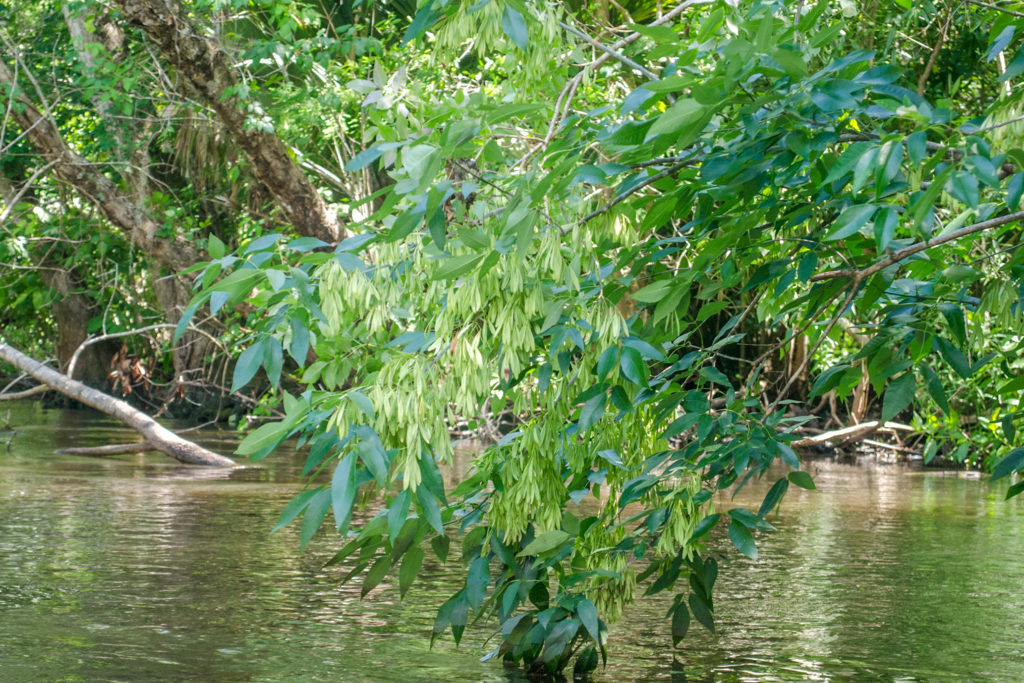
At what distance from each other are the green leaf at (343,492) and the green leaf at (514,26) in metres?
1.10

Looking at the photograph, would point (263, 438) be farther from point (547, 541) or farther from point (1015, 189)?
point (1015, 189)

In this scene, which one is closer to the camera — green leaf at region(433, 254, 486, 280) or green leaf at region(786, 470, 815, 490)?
green leaf at region(433, 254, 486, 280)

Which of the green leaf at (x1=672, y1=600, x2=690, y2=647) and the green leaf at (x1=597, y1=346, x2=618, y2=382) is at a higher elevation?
the green leaf at (x1=597, y1=346, x2=618, y2=382)

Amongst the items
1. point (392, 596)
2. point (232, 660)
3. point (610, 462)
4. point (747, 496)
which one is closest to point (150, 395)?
point (747, 496)

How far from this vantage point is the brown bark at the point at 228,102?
33.2 feet

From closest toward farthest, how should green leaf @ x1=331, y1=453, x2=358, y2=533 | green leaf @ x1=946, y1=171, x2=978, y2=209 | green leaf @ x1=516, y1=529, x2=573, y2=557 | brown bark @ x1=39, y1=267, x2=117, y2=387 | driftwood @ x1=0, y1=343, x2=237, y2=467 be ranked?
green leaf @ x1=946, y1=171, x2=978, y2=209 → green leaf @ x1=331, y1=453, x2=358, y2=533 → green leaf @ x1=516, y1=529, x2=573, y2=557 → driftwood @ x1=0, y1=343, x2=237, y2=467 → brown bark @ x1=39, y1=267, x2=117, y2=387

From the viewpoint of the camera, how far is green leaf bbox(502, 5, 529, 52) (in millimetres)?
2818

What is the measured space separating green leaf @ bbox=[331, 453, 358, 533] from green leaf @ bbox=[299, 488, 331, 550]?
0.32 feet

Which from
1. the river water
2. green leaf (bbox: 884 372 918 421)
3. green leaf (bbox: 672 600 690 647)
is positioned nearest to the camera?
green leaf (bbox: 884 372 918 421)

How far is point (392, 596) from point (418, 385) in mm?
3926

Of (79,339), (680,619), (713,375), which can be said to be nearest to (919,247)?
(713,375)

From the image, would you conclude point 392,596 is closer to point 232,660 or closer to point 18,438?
point 232,660

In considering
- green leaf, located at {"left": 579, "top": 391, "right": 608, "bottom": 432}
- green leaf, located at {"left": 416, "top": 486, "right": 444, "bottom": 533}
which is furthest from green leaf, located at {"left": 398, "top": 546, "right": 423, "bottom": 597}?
green leaf, located at {"left": 416, "top": 486, "right": 444, "bottom": 533}

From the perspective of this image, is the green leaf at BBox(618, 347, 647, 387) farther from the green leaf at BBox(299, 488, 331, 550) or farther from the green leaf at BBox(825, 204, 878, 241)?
the green leaf at BBox(299, 488, 331, 550)
